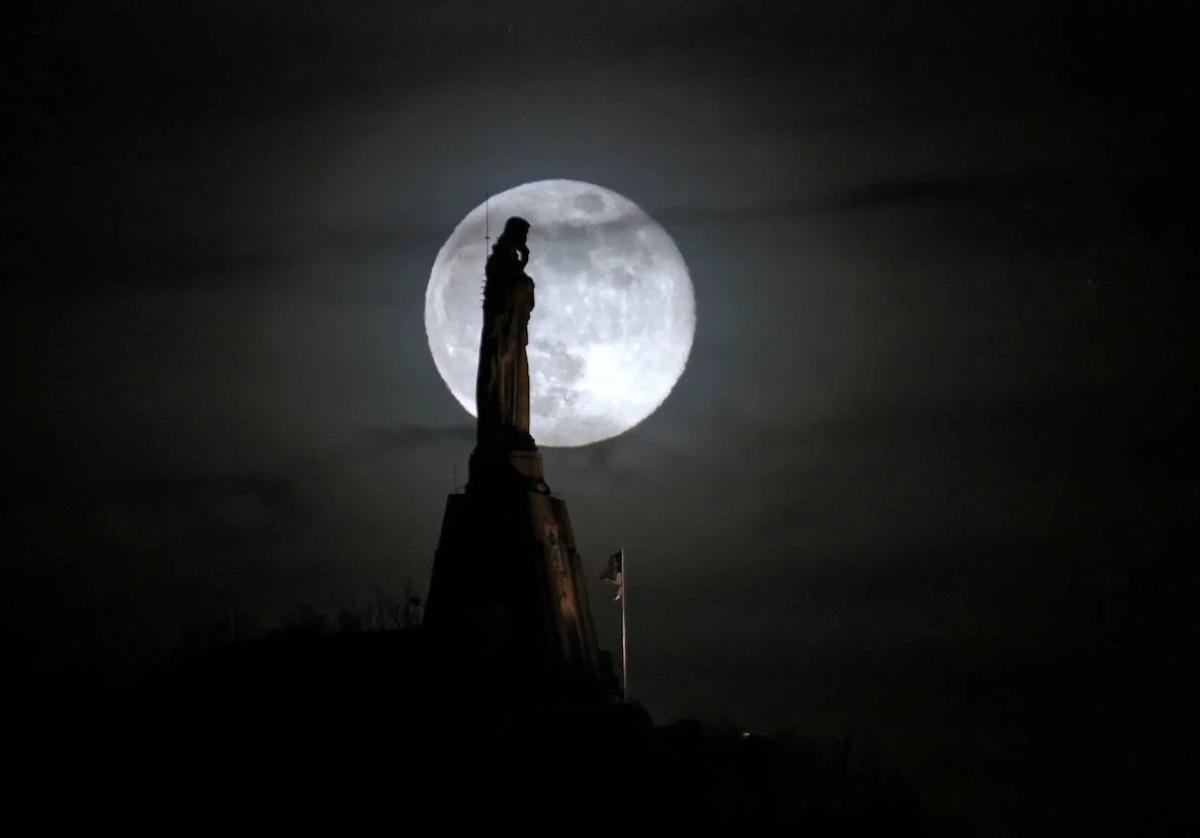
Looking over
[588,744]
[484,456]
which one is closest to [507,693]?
[588,744]

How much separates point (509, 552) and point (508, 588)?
2.29ft

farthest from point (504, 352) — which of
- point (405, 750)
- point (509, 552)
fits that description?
point (405, 750)

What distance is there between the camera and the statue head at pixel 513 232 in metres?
34.5

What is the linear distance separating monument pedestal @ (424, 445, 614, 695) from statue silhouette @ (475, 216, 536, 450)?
0.53 m

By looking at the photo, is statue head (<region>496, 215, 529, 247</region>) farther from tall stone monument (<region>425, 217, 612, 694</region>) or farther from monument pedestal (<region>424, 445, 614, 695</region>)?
monument pedestal (<region>424, 445, 614, 695</region>)

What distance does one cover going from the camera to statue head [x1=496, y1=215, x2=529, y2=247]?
3450 centimetres

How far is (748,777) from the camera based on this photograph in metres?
33.6

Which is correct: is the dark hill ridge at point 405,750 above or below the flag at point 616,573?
below

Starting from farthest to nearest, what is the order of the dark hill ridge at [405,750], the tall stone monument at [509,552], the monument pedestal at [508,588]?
the tall stone monument at [509,552]
the monument pedestal at [508,588]
the dark hill ridge at [405,750]

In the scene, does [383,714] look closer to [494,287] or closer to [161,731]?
[161,731]

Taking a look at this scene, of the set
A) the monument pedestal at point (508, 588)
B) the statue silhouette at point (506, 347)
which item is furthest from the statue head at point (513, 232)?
the monument pedestal at point (508, 588)

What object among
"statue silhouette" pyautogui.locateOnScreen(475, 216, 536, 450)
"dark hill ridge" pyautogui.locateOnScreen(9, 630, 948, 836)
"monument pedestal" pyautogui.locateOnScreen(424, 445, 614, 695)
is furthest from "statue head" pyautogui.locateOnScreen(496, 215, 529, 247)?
"dark hill ridge" pyautogui.locateOnScreen(9, 630, 948, 836)

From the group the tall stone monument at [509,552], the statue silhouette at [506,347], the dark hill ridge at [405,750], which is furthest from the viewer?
the statue silhouette at [506,347]

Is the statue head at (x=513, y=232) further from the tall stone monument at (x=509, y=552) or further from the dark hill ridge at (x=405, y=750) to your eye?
the dark hill ridge at (x=405, y=750)
